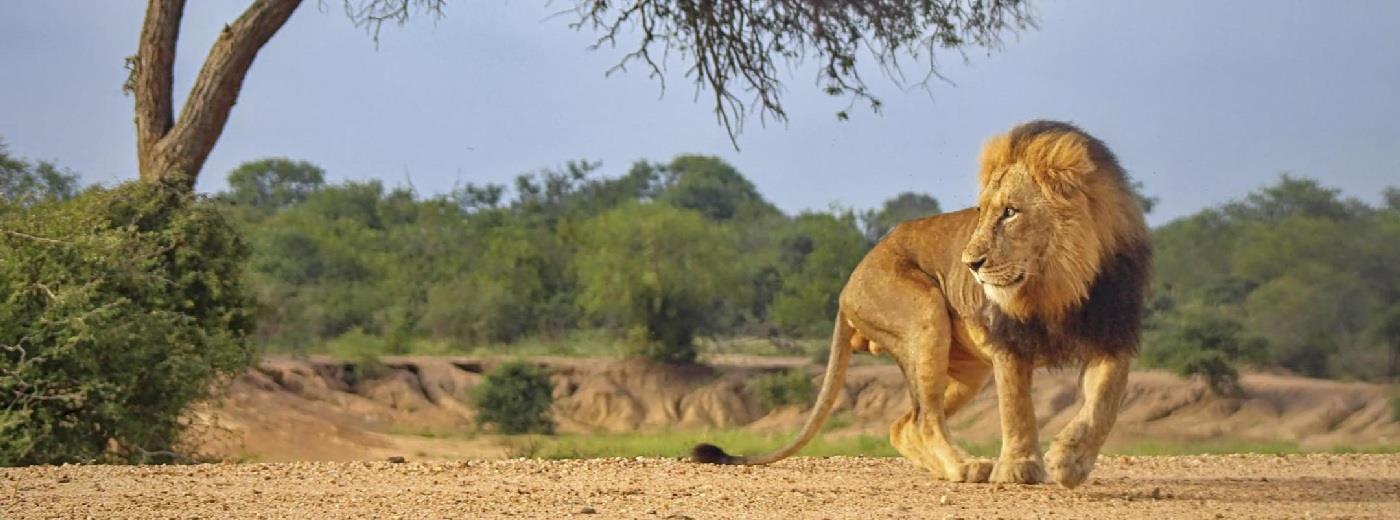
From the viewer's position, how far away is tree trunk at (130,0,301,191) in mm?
11445

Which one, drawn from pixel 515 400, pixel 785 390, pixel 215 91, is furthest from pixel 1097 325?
pixel 785 390

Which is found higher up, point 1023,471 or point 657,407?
point 657,407

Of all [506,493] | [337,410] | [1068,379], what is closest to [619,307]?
[337,410]

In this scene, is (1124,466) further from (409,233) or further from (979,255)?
(409,233)

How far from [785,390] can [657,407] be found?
238 cm

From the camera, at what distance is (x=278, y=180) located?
5994cm

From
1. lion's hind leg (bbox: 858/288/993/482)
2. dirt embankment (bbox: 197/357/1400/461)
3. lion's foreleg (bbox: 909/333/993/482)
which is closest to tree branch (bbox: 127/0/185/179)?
dirt embankment (bbox: 197/357/1400/461)

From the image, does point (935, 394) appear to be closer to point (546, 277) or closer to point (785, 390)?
point (785, 390)

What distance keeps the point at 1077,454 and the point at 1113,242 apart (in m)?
0.89

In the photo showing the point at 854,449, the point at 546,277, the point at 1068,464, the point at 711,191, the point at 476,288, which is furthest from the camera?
the point at 711,191

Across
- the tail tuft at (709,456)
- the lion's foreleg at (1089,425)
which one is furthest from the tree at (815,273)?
the lion's foreleg at (1089,425)

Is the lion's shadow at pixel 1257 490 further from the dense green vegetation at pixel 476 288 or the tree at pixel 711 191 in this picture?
the tree at pixel 711 191

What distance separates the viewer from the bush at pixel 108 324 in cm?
952

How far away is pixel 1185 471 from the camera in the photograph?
8867mm
